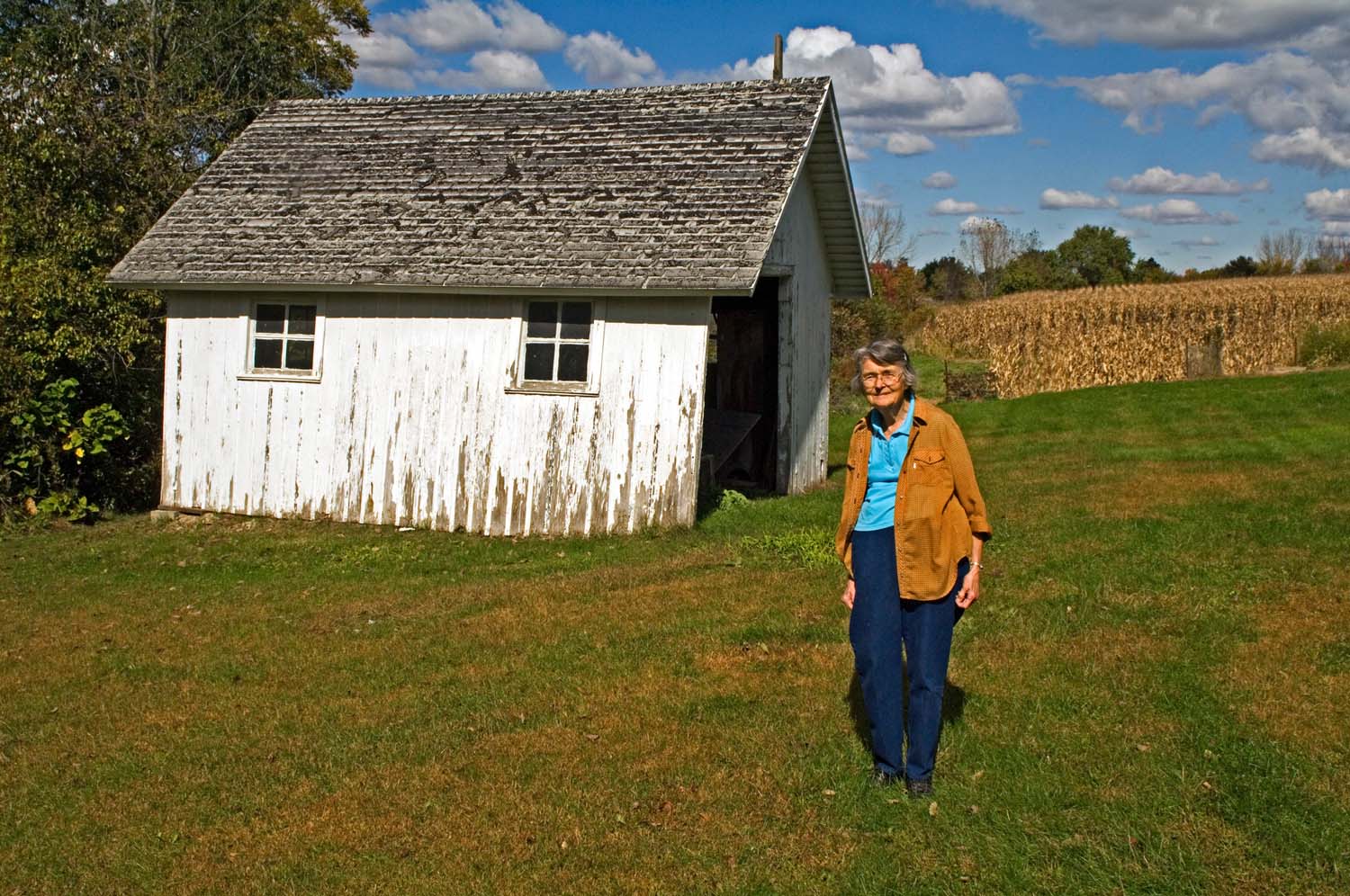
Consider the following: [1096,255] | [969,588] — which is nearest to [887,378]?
[969,588]

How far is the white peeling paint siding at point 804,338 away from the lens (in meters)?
16.8

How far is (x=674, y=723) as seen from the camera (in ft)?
24.5

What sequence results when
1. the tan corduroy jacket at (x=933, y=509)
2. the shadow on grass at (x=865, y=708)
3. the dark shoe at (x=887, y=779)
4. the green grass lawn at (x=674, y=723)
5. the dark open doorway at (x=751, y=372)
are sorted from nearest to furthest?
the green grass lawn at (x=674, y=723)
the tan corduroy jacket at (x=933, y=509)
the dark shoe at (x=887, y=779)
the shadow on grass at (x=865, y=708)
the dark open doorway at (x=751, y=372)

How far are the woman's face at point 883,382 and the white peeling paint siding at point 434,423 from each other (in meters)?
8.36

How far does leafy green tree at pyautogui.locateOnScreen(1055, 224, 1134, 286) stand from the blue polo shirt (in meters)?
71.8

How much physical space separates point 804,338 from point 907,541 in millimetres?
11815

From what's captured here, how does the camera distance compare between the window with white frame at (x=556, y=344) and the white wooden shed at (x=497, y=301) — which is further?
the window with white frame at (x=556, y=344)

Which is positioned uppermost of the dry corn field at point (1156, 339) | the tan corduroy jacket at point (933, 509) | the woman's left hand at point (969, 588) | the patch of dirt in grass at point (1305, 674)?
the dry corn field at point (1156, 339)

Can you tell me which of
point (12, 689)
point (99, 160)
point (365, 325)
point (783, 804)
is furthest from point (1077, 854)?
point (99, 160)

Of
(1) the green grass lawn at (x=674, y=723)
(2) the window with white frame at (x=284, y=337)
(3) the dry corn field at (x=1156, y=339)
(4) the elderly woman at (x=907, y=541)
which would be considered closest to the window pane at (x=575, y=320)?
(1) the green grass lawn at (x=674, y=723)

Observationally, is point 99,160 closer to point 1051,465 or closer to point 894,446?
point 1051,465

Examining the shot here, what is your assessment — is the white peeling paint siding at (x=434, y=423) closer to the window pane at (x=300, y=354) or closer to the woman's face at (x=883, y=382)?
the window pane at (x=300, y=354)

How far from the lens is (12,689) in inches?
359

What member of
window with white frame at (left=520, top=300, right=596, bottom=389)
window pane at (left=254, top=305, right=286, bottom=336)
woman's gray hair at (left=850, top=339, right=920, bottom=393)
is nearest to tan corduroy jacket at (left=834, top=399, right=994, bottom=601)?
woman's gray hair at (left=850, top=339, right=920, bottom=393)
